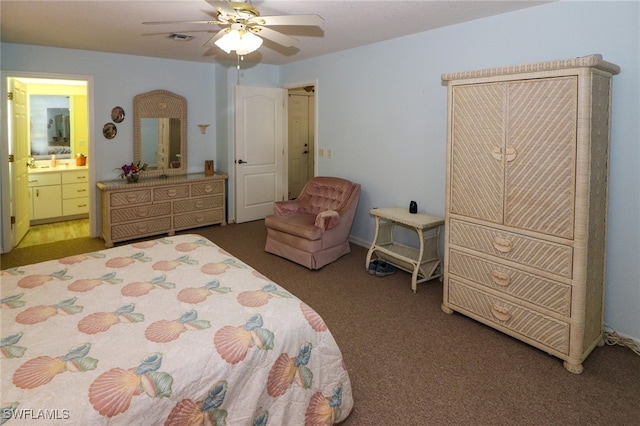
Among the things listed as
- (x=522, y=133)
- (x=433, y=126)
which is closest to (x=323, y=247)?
(x=433, y=126)

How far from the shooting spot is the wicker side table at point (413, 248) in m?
3.76

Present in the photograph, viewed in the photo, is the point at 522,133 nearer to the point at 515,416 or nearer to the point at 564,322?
the point at 564,322

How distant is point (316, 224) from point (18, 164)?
374 cm

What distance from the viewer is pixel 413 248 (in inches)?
168

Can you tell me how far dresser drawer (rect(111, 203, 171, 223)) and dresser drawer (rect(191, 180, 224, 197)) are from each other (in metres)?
0.41

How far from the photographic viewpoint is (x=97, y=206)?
17.6 feet

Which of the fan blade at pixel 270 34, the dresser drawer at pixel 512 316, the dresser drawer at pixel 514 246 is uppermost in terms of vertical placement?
the fan blade at pixel 270 34

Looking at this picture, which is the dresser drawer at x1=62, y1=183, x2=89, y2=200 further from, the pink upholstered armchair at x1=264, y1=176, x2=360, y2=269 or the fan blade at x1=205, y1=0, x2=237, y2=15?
the fan blade at x1=205, y1=0, x2=237, y2=15

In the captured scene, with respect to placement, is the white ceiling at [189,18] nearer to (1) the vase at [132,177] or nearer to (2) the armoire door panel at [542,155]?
(2) the armoire door panel at [542,155]

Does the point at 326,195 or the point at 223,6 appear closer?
the point at 223,6

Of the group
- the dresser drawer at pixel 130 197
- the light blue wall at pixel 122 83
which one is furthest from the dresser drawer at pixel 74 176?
the dresser drawer at pixel 130 197

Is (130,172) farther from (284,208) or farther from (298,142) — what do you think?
(298,142)

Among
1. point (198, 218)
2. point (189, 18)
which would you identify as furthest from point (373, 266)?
point (189, 18)

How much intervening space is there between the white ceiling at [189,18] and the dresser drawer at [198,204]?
1.94 m
